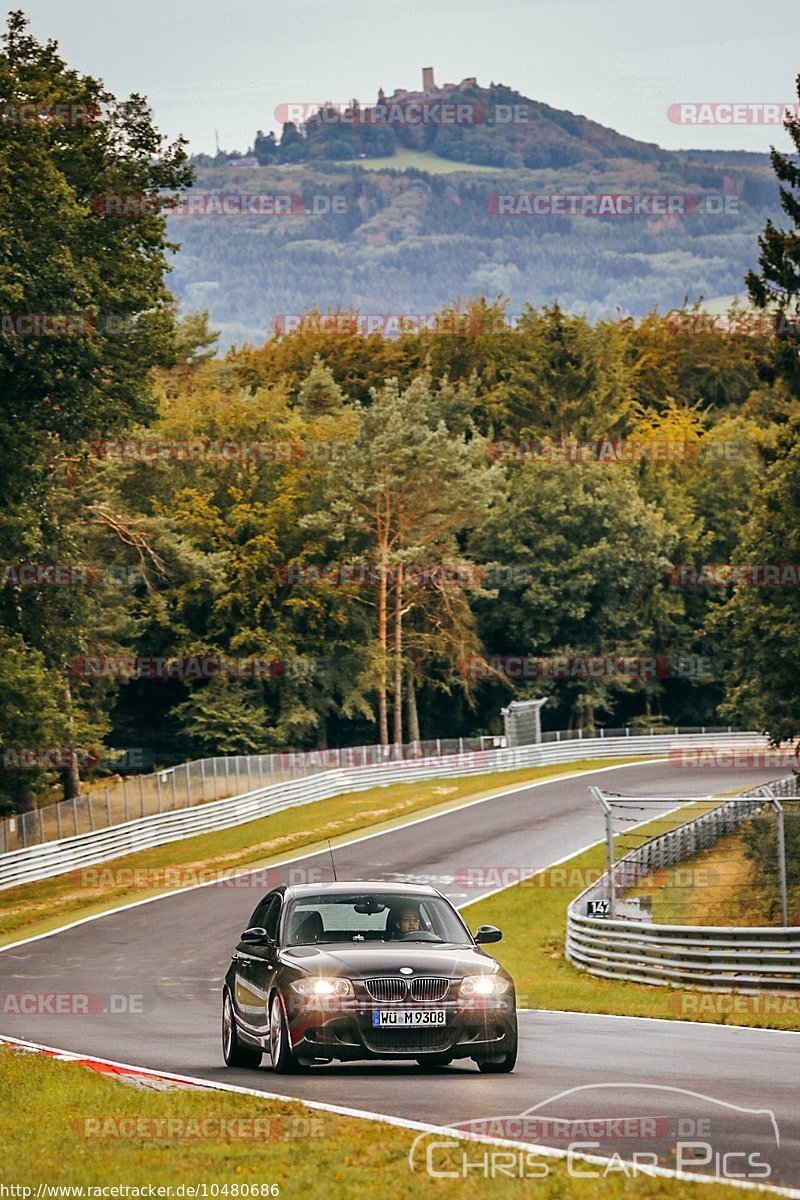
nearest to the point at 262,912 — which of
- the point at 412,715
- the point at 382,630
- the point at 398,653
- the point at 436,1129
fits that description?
the point at 436,1129

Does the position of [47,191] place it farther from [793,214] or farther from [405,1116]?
[405,1116]

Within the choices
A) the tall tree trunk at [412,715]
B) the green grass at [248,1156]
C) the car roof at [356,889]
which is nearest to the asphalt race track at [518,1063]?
the green grass at [248,1156]

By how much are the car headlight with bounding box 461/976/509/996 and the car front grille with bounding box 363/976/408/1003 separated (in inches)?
17.5

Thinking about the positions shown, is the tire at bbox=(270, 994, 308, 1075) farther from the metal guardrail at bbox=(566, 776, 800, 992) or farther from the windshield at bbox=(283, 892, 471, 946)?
the metal guardrail at bbox=(566, 776, 800, 992)

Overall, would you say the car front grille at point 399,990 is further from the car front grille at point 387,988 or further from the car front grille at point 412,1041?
the car front grille at point 412,1041

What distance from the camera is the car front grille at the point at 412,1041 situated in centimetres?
1290

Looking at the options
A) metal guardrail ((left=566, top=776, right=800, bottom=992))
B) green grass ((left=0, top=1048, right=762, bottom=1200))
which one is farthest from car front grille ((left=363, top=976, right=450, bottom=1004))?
metal guardrail ((left=566, top=776, right=800, bottom=992))

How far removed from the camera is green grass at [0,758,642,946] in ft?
136

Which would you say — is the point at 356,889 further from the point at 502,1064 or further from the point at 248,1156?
the point at 248,1156

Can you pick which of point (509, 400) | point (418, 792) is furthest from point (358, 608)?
point (509, 400)

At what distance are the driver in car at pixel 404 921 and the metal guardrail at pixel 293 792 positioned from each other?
31.4 meters

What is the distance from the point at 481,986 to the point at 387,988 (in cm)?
70

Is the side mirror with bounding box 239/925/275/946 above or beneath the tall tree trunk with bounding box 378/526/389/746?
above

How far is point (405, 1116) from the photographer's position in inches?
423
